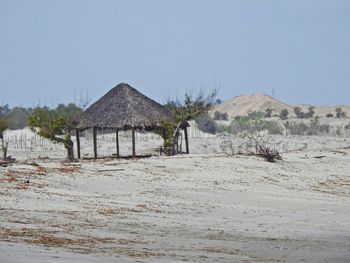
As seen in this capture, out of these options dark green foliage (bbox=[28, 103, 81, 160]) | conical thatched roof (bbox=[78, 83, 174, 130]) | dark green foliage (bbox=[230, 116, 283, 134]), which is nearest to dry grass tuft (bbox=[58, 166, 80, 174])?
conical thatched roof (bbox=[78, 83, 174, 130])

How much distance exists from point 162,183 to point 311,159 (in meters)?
11.2

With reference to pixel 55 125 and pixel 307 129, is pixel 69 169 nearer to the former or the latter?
pixel 55 125

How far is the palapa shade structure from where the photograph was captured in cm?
3566

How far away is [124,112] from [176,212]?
20.3 m

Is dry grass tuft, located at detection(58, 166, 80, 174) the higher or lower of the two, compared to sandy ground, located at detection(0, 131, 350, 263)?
higher

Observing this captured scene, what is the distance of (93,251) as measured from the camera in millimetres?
10375

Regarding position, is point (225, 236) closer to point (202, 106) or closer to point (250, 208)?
point (250, 208)

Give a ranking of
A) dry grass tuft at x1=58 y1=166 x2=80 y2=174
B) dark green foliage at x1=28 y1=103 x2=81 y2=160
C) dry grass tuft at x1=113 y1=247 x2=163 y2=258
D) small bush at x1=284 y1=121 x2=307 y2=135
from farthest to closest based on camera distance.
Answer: small bush at x1=284 y1=121 x2=307 y2=135 → dark green foliage at x1=28 y1=103 x2=81 y2=160 → dry grass tuft at x1=58 y1=166 x2=80 y2=174 → dry grass tuft at x1=113 y1=247 x2=163 y2=258

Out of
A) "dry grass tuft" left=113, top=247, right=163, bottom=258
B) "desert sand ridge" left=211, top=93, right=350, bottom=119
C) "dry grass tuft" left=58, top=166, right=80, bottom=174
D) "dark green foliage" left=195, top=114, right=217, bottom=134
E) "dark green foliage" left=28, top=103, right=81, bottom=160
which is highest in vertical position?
"desert sand ridge" left=211, top=93, right=350, bottom=119

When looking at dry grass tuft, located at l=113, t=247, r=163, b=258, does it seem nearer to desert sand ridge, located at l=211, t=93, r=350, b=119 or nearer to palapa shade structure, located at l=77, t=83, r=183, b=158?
palapa shade structure, located at l=77, t=83, r=183, b=158

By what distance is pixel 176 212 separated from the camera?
15.9 meters

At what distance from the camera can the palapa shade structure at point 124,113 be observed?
117 feet

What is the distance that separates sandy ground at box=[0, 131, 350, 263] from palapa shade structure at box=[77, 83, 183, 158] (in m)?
8.86

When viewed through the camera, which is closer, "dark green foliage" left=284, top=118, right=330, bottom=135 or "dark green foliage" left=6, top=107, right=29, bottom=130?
"dark green foliage" left=6, top=107, right=29, bottom=130
